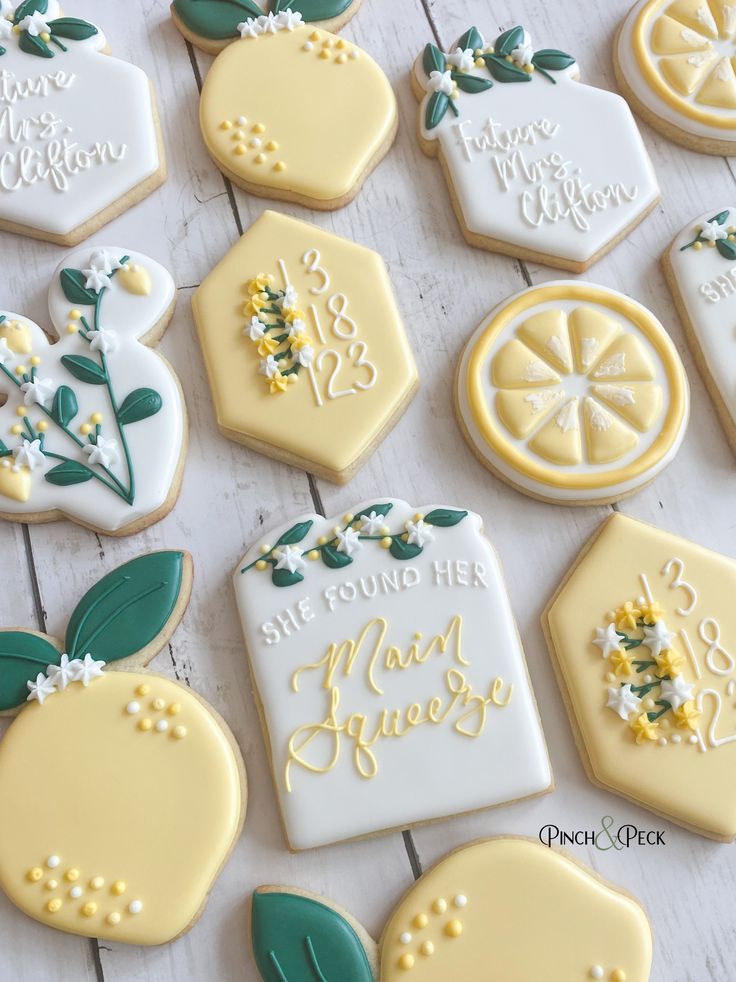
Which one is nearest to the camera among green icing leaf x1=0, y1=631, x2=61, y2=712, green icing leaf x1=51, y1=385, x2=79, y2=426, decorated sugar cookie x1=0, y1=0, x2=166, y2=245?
green icing leaf x1=0, y1=631, x2=61, y2=712

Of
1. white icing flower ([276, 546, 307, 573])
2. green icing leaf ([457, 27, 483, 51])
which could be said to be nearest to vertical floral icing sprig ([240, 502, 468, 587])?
white icing flower ([276, 546, 307, 573])

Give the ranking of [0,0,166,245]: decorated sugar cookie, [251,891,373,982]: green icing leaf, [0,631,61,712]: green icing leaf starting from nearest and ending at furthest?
1. [251,891,373,982]: green icing leaf
2. [0,631,61,712]: green icing leaf
3. [0,0,166,245]: decorated sugar cookie

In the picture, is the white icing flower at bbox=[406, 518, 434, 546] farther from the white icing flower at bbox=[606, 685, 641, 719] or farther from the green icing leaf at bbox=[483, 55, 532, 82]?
the green icing leaf at bbox=[483, 55, 532, 82]

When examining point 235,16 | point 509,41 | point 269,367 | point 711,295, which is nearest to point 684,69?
point 509,41

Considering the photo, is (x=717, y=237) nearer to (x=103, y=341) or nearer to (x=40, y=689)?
(x=103, y=341)

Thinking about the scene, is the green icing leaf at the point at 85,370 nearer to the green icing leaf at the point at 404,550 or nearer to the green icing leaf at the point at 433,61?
the green icing leaf at the point at 404,550

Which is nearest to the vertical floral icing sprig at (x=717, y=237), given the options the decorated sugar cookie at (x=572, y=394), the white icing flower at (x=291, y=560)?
the decorated sugar cookie at (x=572, y=394)
